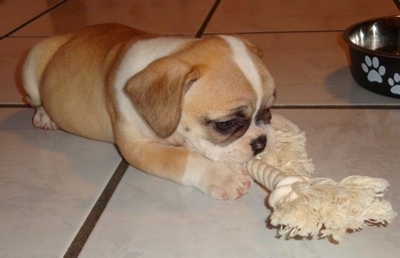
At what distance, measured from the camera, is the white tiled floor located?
3.92ft

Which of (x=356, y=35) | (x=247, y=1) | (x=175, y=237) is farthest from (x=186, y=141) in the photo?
(x=247, y=1)

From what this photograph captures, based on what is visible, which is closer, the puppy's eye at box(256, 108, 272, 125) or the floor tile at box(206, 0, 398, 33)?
the puppy's eye at box(256, 108, 272, 125)

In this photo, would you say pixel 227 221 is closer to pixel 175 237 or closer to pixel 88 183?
pixel 175 237

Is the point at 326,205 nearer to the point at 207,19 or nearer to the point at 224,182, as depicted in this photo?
the point at 224,182

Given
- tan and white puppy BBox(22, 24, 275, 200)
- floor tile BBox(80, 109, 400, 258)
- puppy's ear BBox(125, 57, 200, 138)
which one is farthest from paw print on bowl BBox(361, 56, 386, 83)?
puppy's ear BBox(125, 57, 200, 138)

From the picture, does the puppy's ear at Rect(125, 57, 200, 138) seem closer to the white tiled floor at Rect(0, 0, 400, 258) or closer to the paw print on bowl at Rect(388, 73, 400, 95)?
the white tiled floor at Rect(0, 0, 400, 258)

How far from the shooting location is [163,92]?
133cm

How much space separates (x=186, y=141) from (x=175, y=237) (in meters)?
0.32

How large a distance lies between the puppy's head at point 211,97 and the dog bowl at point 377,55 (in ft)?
1.69

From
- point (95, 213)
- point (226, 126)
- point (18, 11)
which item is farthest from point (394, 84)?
point (18, 11)

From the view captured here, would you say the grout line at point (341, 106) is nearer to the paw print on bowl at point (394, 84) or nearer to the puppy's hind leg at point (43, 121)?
the paw print on bowl at point (394, 84)

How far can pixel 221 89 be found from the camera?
4.45 feet

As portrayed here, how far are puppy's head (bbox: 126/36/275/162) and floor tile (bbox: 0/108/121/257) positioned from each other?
0.89 feet

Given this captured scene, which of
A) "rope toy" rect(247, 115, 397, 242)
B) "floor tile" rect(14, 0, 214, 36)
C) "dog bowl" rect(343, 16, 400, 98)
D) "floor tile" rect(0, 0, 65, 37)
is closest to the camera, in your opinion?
"rope toy" rect(247, 115, 397, 242)
